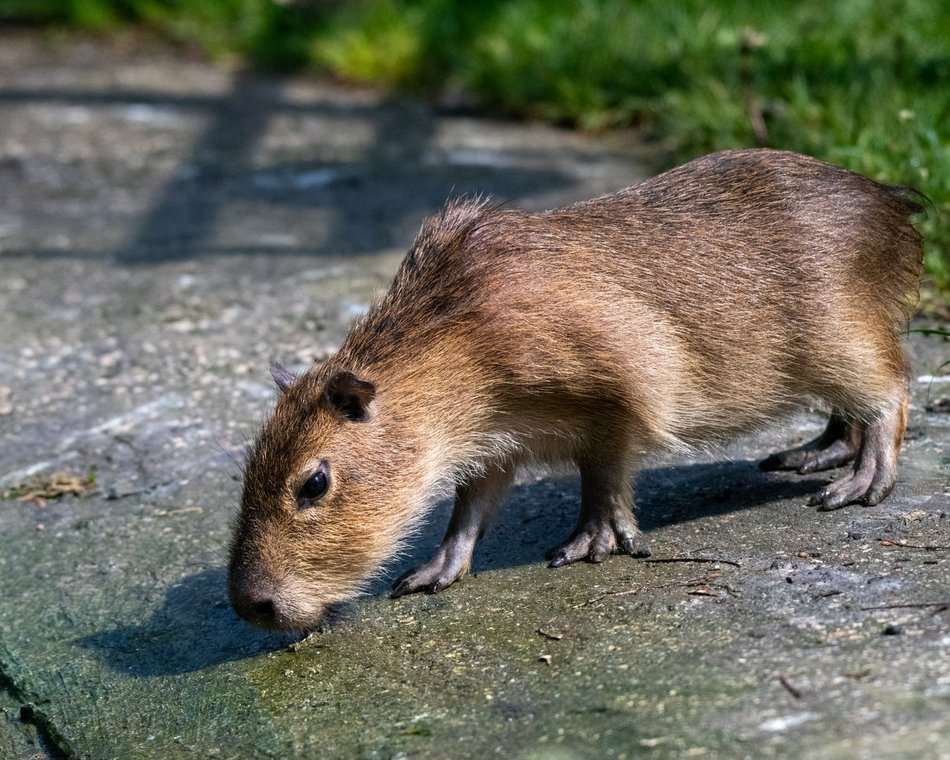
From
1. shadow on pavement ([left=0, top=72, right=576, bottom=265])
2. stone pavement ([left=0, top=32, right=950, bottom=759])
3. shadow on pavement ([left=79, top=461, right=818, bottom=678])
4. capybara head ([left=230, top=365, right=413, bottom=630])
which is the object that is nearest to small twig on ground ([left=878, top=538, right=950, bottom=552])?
stone pavement ([left=0, top=32, right=950, bottom=759])

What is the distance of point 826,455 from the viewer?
4562 mm

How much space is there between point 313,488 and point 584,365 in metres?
0.84

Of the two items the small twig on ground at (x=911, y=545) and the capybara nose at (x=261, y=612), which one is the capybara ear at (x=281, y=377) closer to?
the capybara nose at (x=261, y=612)

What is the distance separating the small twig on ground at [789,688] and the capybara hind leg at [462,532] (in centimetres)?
120

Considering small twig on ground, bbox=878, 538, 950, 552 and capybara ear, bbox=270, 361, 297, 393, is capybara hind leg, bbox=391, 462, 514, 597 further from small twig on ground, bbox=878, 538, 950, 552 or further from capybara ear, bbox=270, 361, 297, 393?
small twig on ground, bbox=878, 538, 950, 552

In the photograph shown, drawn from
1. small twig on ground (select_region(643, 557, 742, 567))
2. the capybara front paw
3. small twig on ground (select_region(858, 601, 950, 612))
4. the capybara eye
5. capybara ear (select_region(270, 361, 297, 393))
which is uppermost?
small twig on ground (select_region(858, 601, 950, 612))

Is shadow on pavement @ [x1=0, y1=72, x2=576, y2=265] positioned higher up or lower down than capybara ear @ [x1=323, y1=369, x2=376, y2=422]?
lower down

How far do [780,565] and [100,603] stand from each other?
2008 millimetres

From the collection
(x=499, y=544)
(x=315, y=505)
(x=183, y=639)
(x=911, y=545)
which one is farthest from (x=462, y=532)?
(x=911, y=545)

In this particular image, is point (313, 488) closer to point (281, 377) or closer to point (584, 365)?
point (281, 377)

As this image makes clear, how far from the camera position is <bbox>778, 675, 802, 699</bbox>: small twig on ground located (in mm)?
2952

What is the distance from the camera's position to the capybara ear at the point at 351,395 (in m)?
3.67

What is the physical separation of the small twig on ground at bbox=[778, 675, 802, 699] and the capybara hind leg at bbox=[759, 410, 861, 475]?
1590 mm

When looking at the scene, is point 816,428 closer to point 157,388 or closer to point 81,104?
point 157,388
